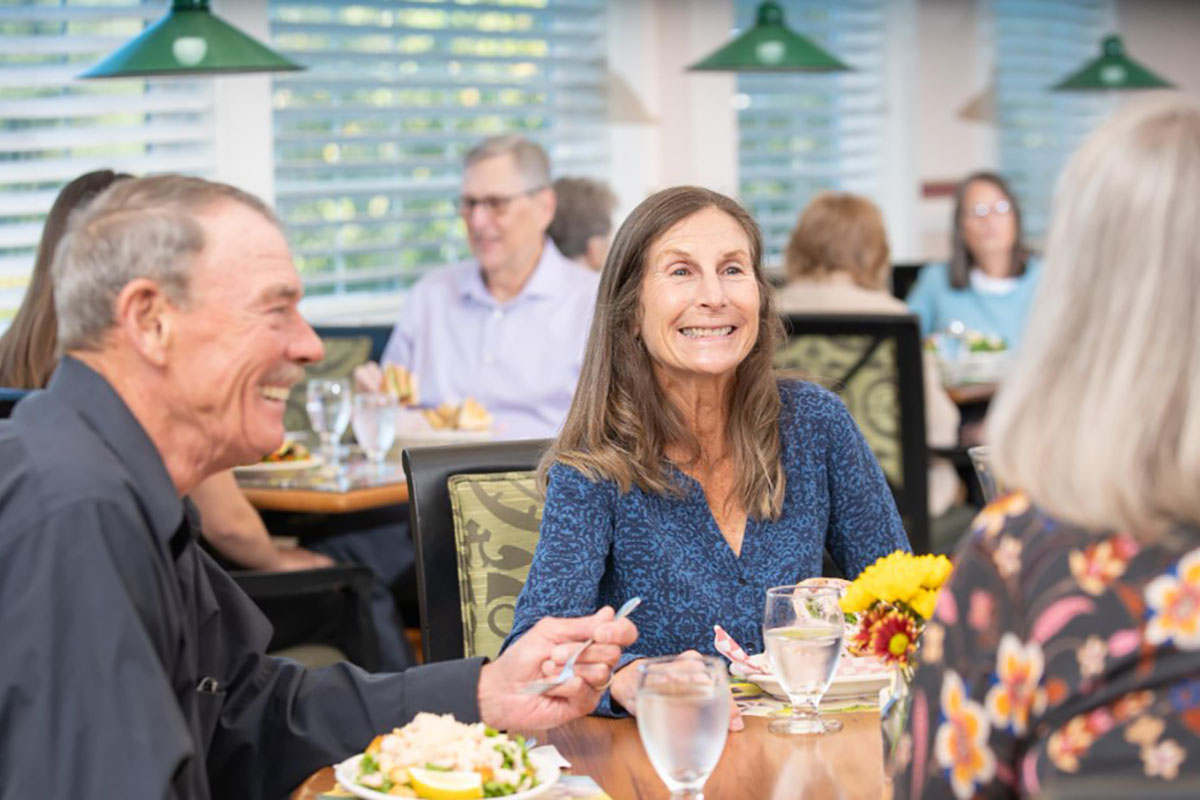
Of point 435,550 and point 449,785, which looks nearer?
point 449,785

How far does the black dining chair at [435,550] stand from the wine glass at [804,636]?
750 millimetres

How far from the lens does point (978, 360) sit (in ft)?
17.1

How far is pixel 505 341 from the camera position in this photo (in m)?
4.45

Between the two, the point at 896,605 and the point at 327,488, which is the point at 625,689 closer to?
the point at 896,605

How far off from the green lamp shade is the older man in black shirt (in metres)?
6.57

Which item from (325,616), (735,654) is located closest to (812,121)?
(325,616)

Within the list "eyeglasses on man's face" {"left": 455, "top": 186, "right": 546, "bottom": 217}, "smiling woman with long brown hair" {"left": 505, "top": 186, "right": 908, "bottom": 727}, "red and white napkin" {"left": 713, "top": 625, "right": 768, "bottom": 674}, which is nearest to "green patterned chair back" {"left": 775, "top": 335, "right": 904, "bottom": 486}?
"eyeglasses on man's face" {"left": 455, "top": 186, "right": 546, "bottom": 217}

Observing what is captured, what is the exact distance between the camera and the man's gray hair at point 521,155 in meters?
4.62

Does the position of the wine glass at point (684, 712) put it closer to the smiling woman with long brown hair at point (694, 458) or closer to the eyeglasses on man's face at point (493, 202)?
the smiling woman with long brown hair at point (694, 458)

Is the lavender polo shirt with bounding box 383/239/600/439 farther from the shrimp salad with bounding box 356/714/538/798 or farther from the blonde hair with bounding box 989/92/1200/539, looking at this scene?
the blonde hair with bounding box 989/92/1200/539

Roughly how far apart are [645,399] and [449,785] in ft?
3.10

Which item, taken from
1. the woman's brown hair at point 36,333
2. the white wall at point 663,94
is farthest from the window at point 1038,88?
the woman's brown hair at point 36,333

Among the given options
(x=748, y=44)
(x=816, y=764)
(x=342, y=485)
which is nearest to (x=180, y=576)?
(x=816, y=764)

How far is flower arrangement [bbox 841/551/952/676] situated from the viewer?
1449 mm
